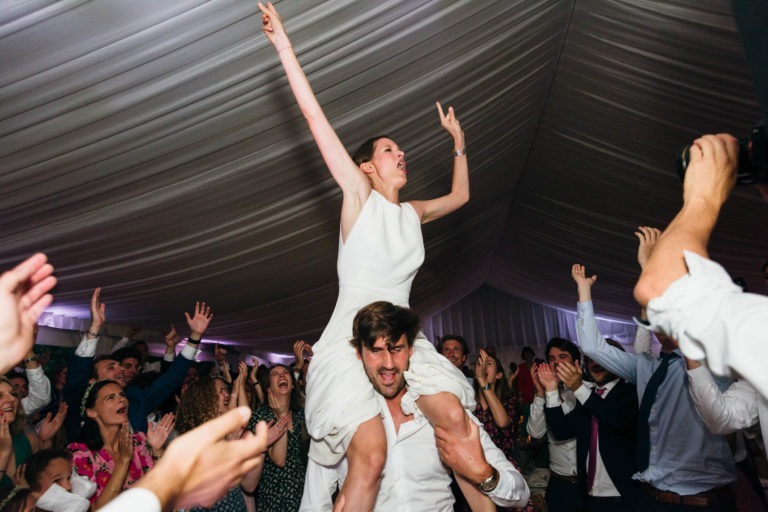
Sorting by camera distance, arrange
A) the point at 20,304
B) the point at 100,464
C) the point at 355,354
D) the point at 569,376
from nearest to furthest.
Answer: the point at 20,304 < the point at 355,354 < the point at 100,464 < the point at 569,376

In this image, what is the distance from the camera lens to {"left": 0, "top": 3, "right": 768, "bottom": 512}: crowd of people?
0.80 m

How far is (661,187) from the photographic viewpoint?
607 centimetres

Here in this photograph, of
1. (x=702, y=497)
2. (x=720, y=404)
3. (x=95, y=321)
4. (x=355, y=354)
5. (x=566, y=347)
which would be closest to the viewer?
(x=355, y=354)

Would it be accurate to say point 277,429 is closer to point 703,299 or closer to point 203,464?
point 203,464

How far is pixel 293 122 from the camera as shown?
3820 mm

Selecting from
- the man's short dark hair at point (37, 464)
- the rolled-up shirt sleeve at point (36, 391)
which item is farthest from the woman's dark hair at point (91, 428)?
the rolled-up shirt sleeve at point (36, 391)

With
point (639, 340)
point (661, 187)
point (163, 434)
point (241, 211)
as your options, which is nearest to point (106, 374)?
point (163, 434)

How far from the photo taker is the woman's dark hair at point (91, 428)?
2785mm

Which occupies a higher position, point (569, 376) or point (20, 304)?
point (20, 304)

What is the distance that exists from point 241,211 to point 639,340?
118 inches

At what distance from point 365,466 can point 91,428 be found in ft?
5.99

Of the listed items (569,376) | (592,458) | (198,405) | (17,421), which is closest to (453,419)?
(569,376)

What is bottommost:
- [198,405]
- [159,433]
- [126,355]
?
[159,433]

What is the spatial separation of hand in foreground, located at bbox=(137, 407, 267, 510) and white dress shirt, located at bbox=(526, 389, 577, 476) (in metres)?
2.74
